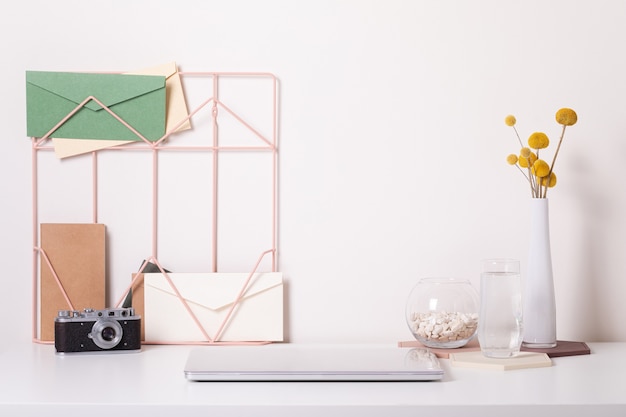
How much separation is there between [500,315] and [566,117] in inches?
14.9

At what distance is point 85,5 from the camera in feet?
4.66

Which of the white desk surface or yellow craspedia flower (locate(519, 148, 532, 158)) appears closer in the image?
the white desk surface

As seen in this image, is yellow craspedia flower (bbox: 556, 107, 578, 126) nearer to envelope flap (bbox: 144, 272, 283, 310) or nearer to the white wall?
the white wall

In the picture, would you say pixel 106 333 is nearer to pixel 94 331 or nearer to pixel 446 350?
pixel 94 331

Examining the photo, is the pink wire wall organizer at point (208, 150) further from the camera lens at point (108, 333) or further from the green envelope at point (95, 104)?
the camera lens at point (108, 333)

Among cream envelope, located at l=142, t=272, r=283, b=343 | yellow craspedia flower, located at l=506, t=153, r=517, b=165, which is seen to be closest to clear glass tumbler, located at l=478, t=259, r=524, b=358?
yellow craspedia flower, located at l=506, t=153, r=517, b=165

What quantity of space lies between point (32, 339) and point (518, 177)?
0.96 metres

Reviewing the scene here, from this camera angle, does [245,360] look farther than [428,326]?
No

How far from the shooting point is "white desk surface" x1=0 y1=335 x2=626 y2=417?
0.97m

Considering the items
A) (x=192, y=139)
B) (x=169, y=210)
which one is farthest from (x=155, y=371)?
(x=192, y=139)

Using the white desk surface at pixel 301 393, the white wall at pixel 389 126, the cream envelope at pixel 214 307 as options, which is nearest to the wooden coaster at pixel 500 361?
the white desk surface at pixel 301 393

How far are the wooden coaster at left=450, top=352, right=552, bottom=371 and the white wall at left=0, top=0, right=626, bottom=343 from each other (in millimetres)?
239

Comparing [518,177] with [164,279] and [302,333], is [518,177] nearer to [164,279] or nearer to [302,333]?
[302,333]

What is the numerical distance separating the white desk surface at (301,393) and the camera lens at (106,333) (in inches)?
2.6
